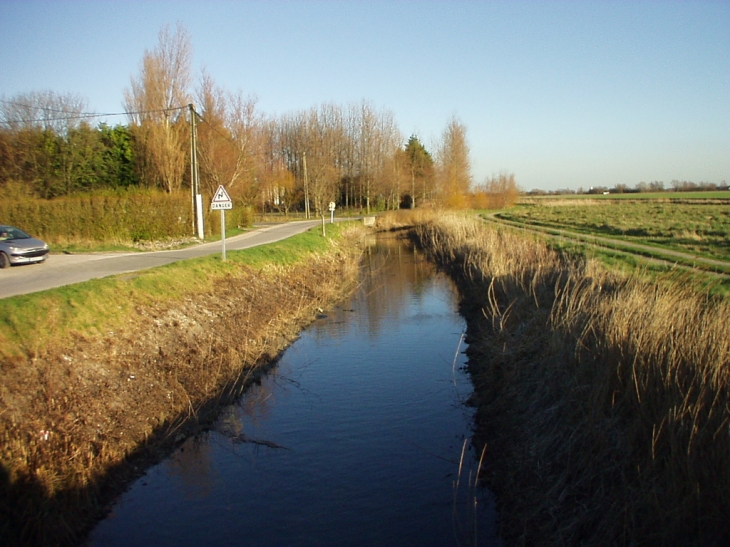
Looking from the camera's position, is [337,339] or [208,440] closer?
[208,440]

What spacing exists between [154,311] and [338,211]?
55.5 m

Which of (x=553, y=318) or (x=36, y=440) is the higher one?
(x=553, y=318)

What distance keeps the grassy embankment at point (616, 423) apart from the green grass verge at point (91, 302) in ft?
20.4

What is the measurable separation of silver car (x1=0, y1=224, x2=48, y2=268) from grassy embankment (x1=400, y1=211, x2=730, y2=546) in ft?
45.2

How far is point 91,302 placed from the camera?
1027 cm

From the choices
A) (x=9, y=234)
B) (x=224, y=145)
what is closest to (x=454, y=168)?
(x=224, y=145)

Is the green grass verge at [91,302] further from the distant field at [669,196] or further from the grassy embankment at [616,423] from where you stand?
the distant field at [669,196]

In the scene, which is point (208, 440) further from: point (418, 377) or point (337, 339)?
point (337, 339)

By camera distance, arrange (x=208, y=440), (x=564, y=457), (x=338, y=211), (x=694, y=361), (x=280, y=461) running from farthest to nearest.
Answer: (x=338, y=211)
(x=208, y=440)
(x=280, y=461)
(x=564, y=457)
(x=694, y=361)

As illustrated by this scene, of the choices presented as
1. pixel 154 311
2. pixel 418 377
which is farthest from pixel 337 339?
pixel 154 311

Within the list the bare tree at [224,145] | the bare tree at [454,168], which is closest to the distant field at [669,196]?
the bare tree at [454,168]

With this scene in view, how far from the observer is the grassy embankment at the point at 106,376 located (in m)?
→ 6.32

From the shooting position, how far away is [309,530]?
21.2 feet

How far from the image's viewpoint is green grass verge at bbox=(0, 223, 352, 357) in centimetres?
846
